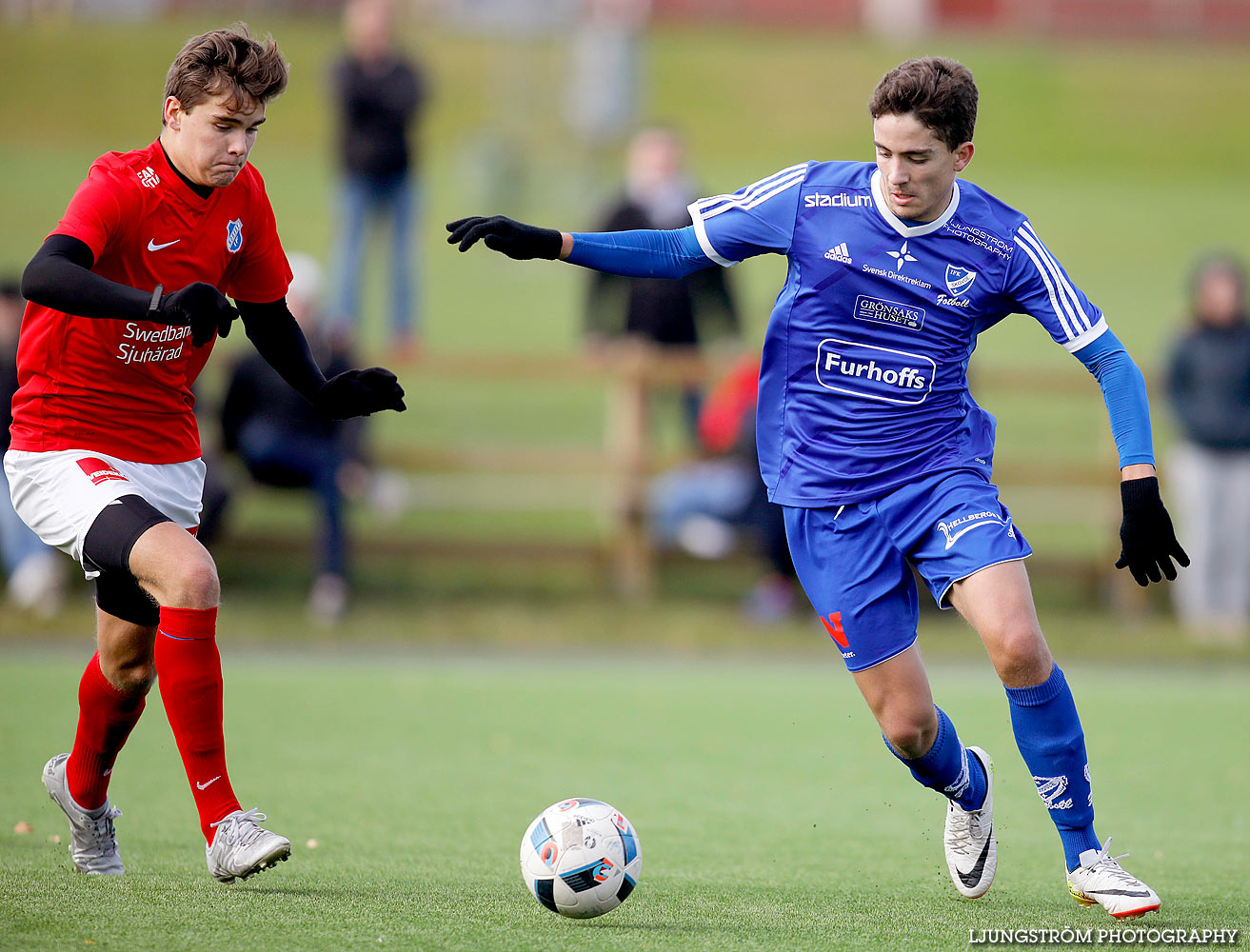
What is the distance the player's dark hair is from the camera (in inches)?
171

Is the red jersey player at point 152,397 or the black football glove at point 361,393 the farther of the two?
the black football glove at point 361,393

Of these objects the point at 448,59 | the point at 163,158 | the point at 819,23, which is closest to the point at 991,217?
the point at 163,158

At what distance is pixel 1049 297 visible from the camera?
4.52m

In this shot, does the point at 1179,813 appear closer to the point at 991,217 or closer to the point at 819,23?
the point at 991,217

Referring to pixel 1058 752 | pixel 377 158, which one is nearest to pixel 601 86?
pixel 377 158

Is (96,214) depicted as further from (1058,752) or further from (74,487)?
(1058,752)

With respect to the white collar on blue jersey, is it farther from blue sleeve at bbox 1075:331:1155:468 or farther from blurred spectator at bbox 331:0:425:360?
blurred spectator at bbox 331:0:425:360

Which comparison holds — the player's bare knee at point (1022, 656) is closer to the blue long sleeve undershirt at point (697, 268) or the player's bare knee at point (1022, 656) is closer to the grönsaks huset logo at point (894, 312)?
the blue long sleeve undershirt at point (697, 268)

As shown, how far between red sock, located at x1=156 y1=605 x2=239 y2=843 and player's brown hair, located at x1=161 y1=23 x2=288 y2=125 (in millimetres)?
1490

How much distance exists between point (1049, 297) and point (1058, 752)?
4.46ft

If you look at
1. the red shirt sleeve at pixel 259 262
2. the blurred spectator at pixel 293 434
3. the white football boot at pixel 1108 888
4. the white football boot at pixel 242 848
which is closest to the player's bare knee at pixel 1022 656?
the white football boot at pixel 1108 888

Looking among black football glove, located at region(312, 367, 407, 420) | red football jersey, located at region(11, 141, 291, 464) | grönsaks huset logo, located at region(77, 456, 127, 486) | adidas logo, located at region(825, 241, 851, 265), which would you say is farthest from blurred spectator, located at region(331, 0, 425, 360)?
adidas logo, located at region(825, 241, 851, 265)

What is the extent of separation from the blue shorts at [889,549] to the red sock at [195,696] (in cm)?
183

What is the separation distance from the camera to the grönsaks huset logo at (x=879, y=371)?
4.59 meters
